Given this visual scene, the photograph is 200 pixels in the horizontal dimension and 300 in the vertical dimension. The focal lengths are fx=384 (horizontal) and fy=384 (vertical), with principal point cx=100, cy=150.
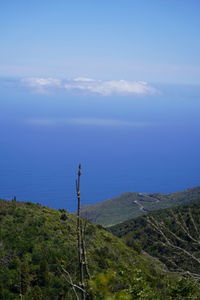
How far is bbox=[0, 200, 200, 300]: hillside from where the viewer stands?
510 inches

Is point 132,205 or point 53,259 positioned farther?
point 132,205

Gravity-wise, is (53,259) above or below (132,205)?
below

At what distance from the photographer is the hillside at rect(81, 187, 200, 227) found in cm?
7694

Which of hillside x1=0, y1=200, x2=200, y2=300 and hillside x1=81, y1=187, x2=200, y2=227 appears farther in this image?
hillside x1=81, y1=187, x2=200, y2=227

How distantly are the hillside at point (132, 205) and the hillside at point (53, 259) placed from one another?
161 feet

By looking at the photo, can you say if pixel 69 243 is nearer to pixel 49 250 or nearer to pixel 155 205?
pixel 49 250

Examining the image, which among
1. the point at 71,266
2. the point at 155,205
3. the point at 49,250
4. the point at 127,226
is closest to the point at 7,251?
the point at 49,250

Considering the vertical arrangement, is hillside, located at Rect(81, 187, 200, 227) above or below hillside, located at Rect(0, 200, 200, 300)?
above

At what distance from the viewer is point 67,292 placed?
16.6 meters

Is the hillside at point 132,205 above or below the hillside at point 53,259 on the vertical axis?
above

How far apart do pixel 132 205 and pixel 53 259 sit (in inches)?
2714

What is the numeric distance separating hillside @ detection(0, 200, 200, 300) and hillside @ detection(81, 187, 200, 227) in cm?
4908

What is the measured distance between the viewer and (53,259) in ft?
62.3

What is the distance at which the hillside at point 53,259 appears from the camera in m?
13.0
